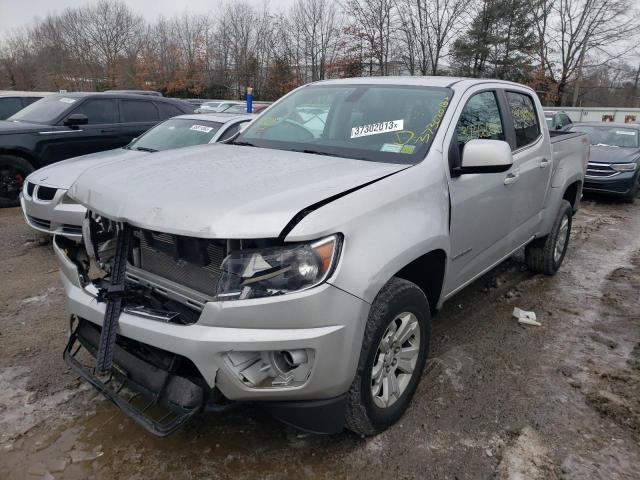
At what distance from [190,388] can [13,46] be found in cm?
6130

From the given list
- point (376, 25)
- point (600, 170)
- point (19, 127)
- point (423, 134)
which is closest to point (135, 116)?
point (19, 127)

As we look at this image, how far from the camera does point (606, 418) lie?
277 centimetres

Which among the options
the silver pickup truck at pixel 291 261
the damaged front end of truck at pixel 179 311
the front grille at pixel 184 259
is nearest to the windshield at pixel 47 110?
the silver pickup truck at pixel 291 261

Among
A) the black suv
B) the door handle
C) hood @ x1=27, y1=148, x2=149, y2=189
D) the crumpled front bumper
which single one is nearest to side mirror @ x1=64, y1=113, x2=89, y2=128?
the black suv

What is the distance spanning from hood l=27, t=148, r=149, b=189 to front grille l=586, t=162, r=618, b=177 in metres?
8.58

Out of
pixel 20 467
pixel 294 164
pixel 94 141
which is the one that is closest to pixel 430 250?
pixel 294 164

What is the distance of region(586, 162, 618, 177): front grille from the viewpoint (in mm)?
9464

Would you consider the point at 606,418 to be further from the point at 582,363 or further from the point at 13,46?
the point at 13,46

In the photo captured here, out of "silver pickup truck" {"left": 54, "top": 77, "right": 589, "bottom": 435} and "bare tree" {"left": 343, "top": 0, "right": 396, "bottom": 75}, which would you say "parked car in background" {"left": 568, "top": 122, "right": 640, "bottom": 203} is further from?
"bare tree" {"left": 343, "top": 0, "right": 396, "bottom": 75}

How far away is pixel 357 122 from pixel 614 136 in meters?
10.0

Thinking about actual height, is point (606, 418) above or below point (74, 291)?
below

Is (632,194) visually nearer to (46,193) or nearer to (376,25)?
(46,193)

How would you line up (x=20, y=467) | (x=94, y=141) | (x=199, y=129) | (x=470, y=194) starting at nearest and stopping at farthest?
1. (x=20, y=467)
2. (x=470, y=194)
3. (x=199, y=129)
4. (x=94, y=141)

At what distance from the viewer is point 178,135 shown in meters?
6.02
